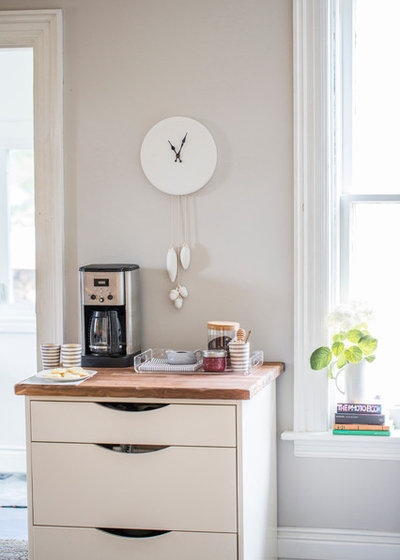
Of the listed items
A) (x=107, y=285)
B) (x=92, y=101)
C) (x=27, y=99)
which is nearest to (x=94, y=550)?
(x=107, y=285)

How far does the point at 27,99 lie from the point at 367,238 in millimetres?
2469

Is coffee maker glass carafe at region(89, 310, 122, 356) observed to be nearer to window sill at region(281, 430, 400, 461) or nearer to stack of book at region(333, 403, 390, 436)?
window sill at region(281, 430, 400, 461)

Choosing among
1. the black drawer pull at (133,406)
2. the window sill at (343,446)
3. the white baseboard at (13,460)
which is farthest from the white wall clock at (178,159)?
the white baseboard at (13,460)

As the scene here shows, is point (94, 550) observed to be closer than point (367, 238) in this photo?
Yes

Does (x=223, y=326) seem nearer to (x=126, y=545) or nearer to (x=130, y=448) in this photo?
(x=130, y=448)

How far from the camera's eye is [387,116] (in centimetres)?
280

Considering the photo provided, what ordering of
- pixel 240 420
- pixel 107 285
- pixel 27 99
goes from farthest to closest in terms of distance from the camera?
pixel 27 99
pixel 107 285
pixel 240 420

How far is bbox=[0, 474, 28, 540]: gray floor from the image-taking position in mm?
3168

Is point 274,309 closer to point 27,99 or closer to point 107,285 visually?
point 107,285

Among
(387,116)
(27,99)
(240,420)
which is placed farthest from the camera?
(27,99)

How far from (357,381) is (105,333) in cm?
96

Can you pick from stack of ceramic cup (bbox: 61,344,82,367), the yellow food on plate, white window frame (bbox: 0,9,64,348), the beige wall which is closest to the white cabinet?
the yellow food on plate

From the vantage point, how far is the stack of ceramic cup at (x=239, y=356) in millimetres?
2473

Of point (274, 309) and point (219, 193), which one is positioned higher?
point (219, 193)
